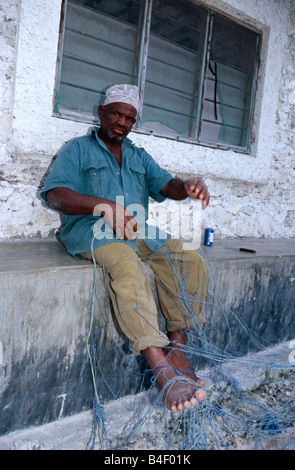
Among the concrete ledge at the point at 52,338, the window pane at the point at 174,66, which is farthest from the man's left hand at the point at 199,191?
the window pane at the point at 174,66

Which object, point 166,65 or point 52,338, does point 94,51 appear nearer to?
point 166,65

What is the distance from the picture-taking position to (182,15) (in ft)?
12.0

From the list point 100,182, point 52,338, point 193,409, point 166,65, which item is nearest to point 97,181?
point 100,182

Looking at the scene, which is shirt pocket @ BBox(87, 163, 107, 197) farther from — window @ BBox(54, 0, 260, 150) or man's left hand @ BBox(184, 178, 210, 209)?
window @ BBox(54, 0, 260, 150)

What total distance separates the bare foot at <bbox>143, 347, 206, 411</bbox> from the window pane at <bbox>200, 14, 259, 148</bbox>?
8.94 ft

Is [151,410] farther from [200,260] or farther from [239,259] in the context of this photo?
[239,259]

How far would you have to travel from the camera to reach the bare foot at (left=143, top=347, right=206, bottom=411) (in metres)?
1.77

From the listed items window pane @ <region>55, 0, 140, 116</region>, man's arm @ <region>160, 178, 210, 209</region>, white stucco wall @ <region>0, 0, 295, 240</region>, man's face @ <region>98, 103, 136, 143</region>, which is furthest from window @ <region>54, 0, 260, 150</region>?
man's arm @ <region>160, 178, 210, 209</region>

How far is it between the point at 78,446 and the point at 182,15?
3.54m

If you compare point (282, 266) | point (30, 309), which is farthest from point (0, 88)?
point (282, 266)

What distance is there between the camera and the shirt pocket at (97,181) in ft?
8.13

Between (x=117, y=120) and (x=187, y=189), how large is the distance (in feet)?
2.09

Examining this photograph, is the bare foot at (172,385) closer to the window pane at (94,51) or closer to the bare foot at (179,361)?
the bare foot at (179,361)

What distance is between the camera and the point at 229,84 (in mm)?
4180
